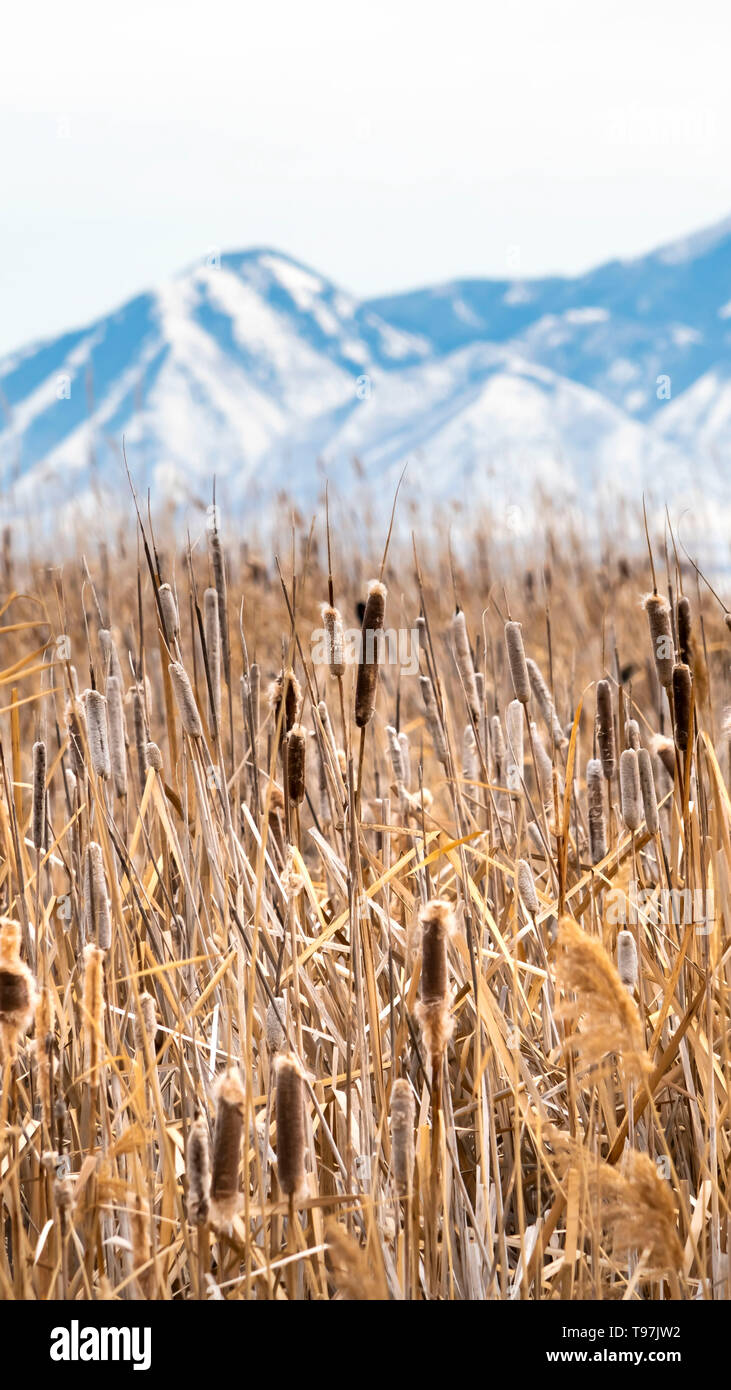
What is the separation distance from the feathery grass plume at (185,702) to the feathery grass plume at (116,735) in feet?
0.37

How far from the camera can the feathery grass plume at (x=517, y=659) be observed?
1253mm

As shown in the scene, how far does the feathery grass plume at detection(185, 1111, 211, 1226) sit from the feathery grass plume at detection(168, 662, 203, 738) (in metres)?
0.44

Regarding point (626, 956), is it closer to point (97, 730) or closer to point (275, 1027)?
point (275, 1027)

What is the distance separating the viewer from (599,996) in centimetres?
83

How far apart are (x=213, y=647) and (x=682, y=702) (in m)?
0.49

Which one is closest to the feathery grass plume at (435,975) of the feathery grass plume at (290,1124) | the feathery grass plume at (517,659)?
the feathery grass plume at (290,1124)

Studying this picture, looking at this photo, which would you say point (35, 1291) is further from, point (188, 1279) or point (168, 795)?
point (168, 795)

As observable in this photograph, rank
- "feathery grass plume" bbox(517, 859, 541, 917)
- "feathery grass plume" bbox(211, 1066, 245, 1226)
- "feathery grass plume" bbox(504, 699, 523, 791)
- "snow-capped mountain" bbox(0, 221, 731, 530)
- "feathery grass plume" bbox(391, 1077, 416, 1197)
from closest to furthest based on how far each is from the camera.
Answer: "feathery grass plume" bbox(211, 1066, 245, 1226), "feathery grass plume" bbox(391, 1077, 416, 1197), "feathery grass plume" bbox(517, 859, 541, 917), "feathery grass plume" bbox(504, 699, 523, 791), "snow-capped mountain" bbox(0, 221, 731, 530)

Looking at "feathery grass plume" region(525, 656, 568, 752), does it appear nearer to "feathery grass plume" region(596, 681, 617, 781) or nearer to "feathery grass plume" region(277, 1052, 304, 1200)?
"feathery grass plume" region(596, 681, 617, 781)

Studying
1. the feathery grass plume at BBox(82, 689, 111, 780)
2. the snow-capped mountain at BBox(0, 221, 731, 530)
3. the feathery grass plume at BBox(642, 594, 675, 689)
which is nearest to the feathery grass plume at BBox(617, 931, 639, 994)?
the feathery grass plume at BBox(642, 594, 675, 689)

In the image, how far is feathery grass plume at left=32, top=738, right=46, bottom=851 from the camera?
3.82 feet
